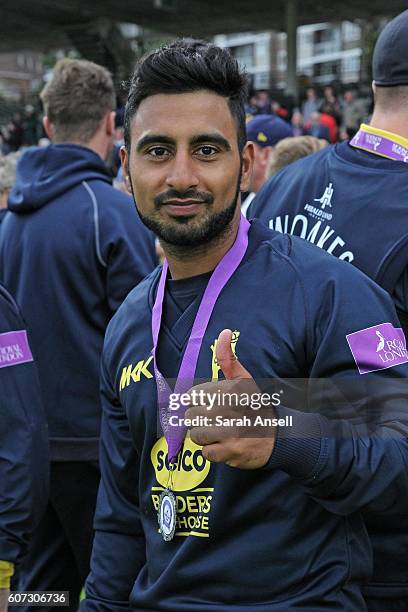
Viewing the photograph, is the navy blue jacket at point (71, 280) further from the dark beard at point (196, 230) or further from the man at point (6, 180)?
the man at point (6, 180)

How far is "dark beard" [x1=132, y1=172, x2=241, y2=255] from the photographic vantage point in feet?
6.66

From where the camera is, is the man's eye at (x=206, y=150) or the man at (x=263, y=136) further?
the man at (x=263, y=136)

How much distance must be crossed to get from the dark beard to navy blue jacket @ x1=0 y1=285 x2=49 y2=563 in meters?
0.80

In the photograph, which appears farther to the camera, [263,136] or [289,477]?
[263,136]

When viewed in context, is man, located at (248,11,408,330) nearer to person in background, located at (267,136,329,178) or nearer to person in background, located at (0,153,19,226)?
person in background, located at (267,136,329,178)

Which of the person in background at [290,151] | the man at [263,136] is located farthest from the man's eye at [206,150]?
the man at [263,136]

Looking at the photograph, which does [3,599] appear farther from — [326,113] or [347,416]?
[326,113]

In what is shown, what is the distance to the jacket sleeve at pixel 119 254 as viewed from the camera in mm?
3828

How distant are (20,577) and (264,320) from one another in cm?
250

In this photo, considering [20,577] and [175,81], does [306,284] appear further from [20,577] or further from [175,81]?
[20,577]

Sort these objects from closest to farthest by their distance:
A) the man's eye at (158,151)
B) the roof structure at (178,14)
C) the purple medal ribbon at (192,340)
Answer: the purple medal ribbon at (192,340) < the man's eye at (158,151) < the roof structure at (178,14)

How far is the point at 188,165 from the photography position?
79.0 inches

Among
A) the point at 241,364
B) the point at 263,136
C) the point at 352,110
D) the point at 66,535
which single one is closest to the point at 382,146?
the point at 241,364

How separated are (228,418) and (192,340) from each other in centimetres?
41
